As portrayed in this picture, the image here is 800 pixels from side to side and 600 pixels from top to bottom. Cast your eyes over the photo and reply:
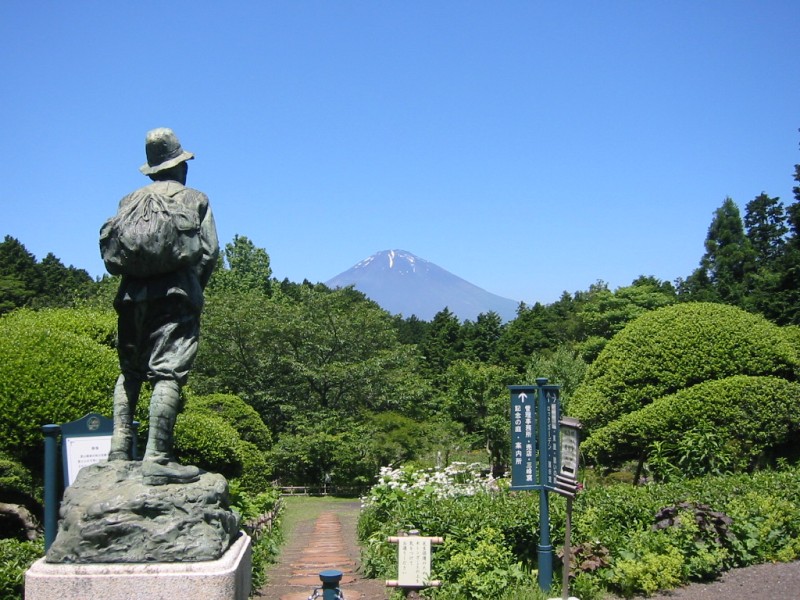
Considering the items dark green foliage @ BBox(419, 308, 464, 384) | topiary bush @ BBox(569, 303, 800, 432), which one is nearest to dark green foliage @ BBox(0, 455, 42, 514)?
topiary bush @ BBox(569, 303, 800, 432)

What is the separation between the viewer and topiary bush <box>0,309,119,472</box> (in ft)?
31.6

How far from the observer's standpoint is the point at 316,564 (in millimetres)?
10125

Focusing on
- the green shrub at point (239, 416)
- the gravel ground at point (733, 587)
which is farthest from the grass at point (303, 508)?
the gravel ground at point (733, 587)

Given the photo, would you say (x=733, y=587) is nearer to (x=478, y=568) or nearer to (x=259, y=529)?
(x=478, y=568)

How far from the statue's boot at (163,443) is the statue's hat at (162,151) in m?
1.53

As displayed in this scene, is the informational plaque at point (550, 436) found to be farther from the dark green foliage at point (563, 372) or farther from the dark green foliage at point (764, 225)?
the dark green foliage at point (764, 225)

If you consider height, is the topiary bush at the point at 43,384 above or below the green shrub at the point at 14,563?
above

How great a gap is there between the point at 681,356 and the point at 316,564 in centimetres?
708

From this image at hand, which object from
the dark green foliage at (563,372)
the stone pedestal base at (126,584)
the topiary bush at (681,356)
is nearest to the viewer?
the stone pedestal base at (126,584)

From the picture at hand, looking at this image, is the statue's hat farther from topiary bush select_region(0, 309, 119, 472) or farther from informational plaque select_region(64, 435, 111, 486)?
topiary bush select_region(0, 309, 119, 472)

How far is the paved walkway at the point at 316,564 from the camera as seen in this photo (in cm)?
845

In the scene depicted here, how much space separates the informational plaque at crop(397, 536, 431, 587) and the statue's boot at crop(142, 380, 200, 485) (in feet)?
11.2

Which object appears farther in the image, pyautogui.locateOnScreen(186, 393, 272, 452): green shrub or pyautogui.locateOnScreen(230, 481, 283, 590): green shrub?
pyautogui.locateOnScreen(186, 393, 272, 452): green shrub

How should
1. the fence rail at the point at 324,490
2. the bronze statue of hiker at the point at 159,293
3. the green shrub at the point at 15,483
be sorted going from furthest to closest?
the fence rail at the point at 324,490 < the green shrub at the point at 15,483 < the bronze statue of hiker at the point at 159,293
